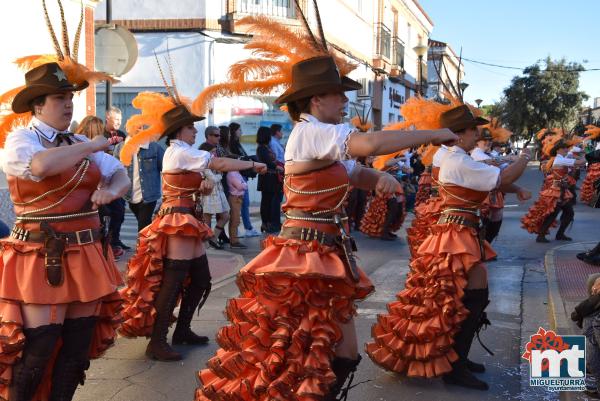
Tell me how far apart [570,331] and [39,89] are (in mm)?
4616

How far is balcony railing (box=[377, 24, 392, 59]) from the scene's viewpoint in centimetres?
3175

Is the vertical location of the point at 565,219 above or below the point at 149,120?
below

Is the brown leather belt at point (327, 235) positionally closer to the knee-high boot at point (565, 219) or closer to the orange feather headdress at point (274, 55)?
the orange feather headdress at point (274, 55)

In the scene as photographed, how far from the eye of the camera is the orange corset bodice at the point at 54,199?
3.74 m

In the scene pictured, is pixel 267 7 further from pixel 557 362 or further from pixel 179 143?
pixel 557 362

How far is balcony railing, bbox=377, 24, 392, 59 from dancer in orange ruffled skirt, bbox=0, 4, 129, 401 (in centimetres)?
2891

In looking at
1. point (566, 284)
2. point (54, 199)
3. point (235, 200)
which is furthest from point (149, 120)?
point (235, 200)

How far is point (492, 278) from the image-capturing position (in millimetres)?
9031

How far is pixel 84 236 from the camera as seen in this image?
383cm

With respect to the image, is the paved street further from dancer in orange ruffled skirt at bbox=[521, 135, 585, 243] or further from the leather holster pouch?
dancer in orange ruffled skirt at bbox=[521, 135, 585, 243]

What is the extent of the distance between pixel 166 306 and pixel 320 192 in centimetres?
236

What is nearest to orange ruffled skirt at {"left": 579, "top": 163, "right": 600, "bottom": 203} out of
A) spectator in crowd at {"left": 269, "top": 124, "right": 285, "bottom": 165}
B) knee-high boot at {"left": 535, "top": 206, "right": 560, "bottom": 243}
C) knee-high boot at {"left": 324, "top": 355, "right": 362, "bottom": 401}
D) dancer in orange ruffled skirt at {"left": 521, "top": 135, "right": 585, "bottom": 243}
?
dancer in orange ruffled skirt at {"left": 521, "top": 135, "right": 585, "bottom": 243}

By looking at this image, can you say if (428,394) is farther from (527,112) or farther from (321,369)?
(527,112)

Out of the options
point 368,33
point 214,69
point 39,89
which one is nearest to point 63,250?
point 39,89
